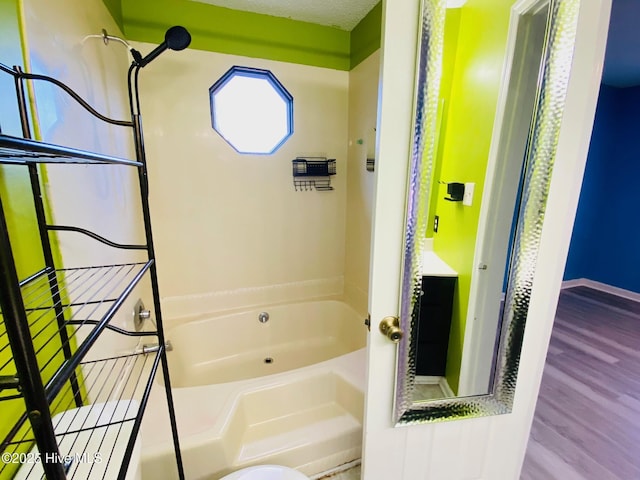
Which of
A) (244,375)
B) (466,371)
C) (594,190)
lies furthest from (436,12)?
(594,190)

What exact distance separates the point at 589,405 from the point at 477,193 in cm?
171

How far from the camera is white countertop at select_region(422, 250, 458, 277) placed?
4.87 ft

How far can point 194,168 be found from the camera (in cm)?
213

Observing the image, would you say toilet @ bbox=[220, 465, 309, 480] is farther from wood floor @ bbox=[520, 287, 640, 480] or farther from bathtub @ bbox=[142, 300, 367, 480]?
wood floor @ bbox=[520, 287, 640, 480]

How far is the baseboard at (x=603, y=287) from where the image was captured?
137 inches

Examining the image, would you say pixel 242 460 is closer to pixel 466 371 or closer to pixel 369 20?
pixel 466 371

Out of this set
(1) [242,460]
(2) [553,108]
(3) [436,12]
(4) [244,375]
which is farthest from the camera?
(4) [244,375]

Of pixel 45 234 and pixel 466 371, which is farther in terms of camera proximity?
pixel 466 371

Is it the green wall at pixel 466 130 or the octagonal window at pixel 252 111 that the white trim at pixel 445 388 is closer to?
the green wall at pixel 466 130

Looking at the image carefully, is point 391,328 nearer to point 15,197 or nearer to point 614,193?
point 15,197

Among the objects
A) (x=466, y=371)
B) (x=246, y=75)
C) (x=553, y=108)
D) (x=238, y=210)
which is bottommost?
(x=466, y=371)

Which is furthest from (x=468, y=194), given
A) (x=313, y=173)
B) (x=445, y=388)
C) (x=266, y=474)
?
(x=266, y=474)

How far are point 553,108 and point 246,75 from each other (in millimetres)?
2055

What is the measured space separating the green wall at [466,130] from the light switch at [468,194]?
0.02 m
